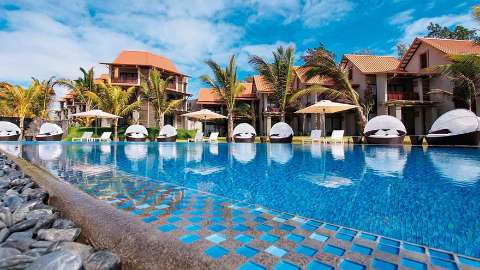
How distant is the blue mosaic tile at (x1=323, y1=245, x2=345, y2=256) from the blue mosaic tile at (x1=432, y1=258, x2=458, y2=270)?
58 cm

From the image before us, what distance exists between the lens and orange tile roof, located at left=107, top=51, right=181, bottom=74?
32438mm

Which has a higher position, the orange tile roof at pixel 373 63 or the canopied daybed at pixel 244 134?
the orange tile roof at pixel 373 63

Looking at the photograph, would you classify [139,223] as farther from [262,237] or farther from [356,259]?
[356,259]

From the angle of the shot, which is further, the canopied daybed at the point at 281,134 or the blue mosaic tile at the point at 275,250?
the canopied daybed at the point at 281,134

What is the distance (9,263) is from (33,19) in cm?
1859

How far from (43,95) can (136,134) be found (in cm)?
1482

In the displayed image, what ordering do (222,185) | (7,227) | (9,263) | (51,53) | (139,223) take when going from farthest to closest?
(51,53), (222,185), (7,227), (139,223), (9,263)

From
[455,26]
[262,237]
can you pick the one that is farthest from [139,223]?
[455,26]

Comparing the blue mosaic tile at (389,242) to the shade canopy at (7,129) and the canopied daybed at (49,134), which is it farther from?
the shade canopy at (7,129)

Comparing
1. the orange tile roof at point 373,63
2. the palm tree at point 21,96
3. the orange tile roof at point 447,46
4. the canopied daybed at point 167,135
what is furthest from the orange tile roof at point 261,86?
the palm tree at point 21,96

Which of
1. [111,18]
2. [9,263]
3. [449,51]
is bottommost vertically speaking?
[9,263]

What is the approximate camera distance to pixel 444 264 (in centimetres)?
177

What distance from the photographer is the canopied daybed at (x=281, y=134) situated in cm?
1833

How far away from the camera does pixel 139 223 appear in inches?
65.8
